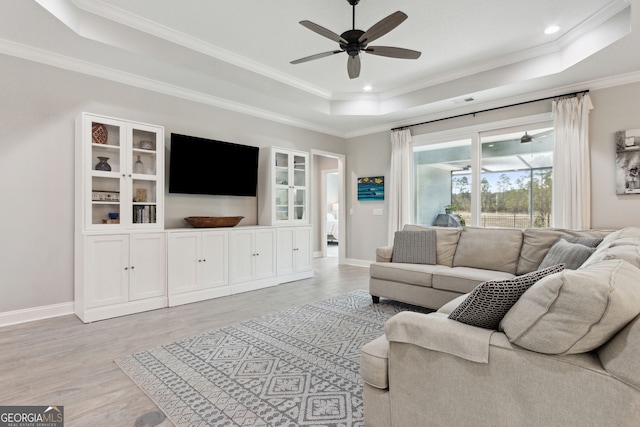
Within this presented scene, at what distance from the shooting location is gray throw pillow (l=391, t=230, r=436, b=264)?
396cm

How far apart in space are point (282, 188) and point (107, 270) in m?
2.71

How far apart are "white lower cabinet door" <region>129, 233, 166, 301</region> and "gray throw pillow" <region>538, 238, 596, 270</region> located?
4.05 metres

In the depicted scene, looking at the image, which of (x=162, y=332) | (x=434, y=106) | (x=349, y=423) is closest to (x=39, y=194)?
(x=162, y=332)

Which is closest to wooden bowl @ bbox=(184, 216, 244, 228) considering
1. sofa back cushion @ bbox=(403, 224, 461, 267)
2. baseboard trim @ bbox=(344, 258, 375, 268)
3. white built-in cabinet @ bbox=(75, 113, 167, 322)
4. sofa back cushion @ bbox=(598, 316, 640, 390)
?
white built-in cabinet @ bbox=(75, 113, 167, 322)

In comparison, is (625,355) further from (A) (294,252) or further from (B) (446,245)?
(A) (294,252)

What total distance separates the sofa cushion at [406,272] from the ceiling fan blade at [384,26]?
2.39 metres

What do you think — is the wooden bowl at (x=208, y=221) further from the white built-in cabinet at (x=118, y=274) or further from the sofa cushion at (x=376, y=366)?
the sofa cushion at (x=376, y=366)

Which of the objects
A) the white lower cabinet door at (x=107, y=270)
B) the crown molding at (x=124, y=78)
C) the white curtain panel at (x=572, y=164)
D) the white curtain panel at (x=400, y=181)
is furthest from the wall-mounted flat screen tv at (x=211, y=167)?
the white curtain panel at (x=572, y=164)

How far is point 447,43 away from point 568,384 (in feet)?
12.3

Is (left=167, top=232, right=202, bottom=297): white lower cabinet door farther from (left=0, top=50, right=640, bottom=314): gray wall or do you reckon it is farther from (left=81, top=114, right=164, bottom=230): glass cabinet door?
(left=0, top=50, right=640, bottom=314): gray wall

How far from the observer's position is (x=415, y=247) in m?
4.05

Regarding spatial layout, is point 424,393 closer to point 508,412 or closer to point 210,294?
point 508,412

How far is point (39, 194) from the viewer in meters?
3.42

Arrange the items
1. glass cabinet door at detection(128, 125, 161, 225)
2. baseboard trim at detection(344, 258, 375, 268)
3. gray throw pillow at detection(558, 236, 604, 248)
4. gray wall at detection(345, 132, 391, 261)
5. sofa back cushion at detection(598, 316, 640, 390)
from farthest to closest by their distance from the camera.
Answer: baseboard trim at detection(344, 258, 375, 268) → gray wall at detection(345, 132, 391, 261) → glass cabinet door at detection(128, 125, 161, 225) → gray throw pillow at detection(558, 236, 604, 248) → sofa back cushion at detection(598, 316, 640, 390)
